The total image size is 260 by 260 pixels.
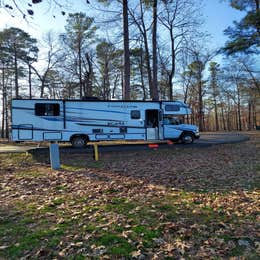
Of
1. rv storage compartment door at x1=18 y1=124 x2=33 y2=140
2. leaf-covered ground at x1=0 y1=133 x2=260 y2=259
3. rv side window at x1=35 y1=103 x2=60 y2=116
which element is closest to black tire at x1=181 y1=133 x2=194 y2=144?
leaf-covered ground at x1=0 y1=133 x2=260 y2=259

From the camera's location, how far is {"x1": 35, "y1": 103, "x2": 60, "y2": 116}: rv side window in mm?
13680

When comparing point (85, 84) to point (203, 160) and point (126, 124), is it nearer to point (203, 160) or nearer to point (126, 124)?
point (126, 124)

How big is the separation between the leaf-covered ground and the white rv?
445 cm

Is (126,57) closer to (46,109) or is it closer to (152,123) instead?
(152,123)

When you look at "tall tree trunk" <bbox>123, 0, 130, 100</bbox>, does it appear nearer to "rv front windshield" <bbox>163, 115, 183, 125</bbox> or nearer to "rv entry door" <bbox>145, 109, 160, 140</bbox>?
"rv entry door" <bbox>145, 109, 160, 140</bbox>

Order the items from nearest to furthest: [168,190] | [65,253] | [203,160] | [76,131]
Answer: [65,253] < [168,190] < [203,160] < [76,131]

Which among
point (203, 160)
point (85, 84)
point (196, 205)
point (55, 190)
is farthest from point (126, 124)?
point (85, 84)

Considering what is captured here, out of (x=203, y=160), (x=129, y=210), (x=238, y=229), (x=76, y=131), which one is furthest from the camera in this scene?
(x=76, y=131)

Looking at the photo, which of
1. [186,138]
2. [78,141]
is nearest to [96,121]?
[78,141]

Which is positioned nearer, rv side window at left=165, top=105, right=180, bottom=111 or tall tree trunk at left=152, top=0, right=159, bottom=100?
rv side window at left=165, top=105, right=180, bottom=111

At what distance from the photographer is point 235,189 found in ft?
21.3

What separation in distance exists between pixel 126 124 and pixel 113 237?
11.4 m

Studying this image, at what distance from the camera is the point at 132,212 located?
15.7 feet

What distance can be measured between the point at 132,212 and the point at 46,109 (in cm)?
1050
